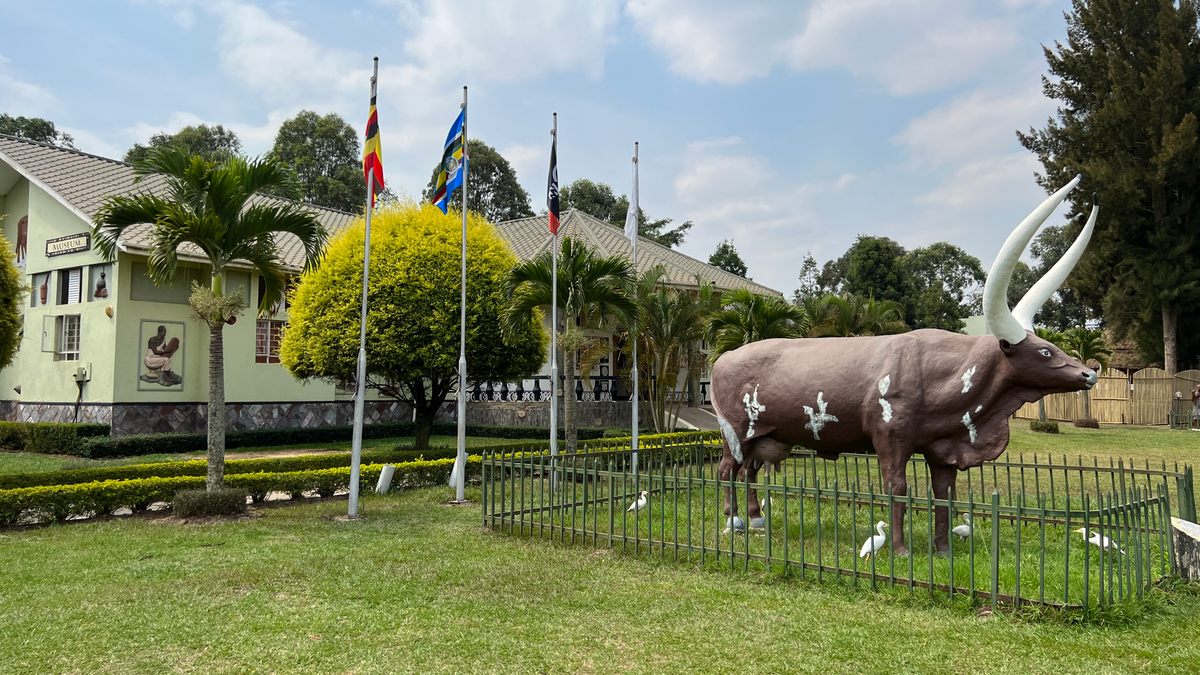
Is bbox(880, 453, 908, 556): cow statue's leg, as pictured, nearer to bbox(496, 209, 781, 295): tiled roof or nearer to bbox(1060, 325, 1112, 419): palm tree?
bbox(496, 209, 781, 295): tiled roof

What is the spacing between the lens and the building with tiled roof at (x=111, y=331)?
21.2 metres

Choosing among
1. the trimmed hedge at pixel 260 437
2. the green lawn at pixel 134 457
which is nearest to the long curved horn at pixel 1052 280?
the trimmed hedge at pixel 260 437

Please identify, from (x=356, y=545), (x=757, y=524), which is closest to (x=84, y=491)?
(x=356, y=545)

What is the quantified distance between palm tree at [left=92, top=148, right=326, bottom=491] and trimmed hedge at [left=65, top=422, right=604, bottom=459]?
969 centimetres

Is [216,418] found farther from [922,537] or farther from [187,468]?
[922,537]

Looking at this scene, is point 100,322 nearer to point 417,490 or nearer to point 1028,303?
point 417,490

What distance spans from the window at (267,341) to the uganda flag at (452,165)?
45.1ft

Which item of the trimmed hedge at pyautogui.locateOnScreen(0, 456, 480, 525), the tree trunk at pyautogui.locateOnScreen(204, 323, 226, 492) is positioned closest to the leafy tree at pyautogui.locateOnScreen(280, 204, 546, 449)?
the trimmed hedge at pyautogui.locateOnScreen(0, 456, 480, 525)

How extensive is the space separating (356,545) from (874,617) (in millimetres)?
6050

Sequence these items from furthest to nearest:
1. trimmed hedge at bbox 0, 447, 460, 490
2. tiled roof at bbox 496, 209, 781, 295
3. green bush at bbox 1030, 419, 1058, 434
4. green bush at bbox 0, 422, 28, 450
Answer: tiled roof at bbox 496, 209, 781, 295
green bush at bbox 1030, 419, 1058, 434
green bush at bbox 0, 422, 28, 450
trimmed hedge at bbox 0, 447, 460, 490

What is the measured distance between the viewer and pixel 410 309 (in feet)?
58.9

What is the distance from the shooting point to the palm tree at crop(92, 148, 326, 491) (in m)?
11.0

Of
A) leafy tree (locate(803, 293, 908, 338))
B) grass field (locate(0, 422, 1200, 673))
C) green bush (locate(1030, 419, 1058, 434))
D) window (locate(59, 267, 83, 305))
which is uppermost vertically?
window (locate(59, 267, 83, 305))

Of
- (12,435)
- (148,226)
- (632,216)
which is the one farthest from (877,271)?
(12,435)
